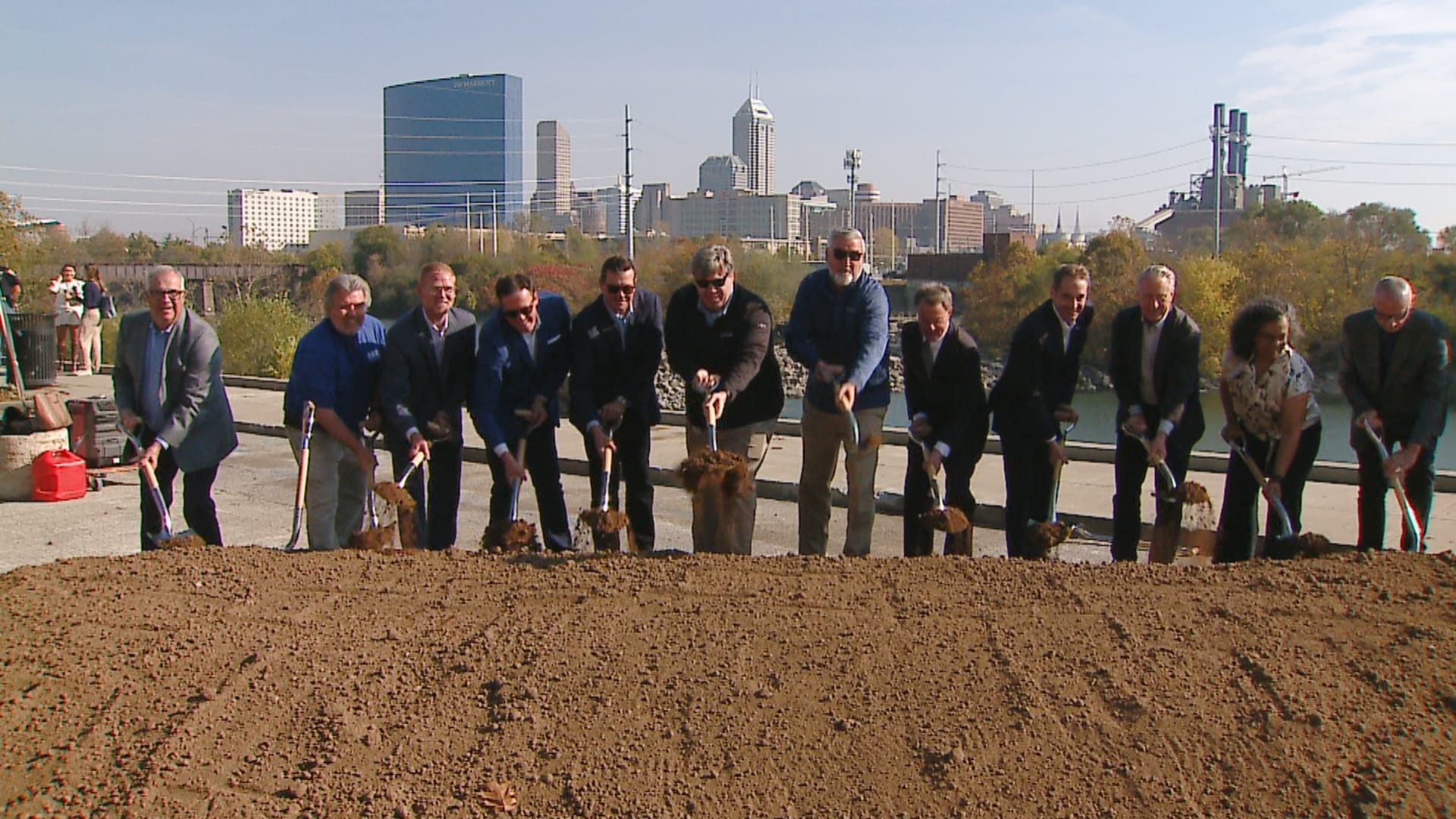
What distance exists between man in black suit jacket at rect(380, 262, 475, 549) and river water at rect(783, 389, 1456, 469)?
16.1 m

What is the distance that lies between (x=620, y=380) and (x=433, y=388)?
99cm

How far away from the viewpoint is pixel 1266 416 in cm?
584

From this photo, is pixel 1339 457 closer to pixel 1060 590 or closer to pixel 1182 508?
pixel 1182 508

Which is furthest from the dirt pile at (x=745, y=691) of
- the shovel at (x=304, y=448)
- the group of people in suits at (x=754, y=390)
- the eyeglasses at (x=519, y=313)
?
the eyeglasses at (x=519, y=313)

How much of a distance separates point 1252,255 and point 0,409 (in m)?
40.4

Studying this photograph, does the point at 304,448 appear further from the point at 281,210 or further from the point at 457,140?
the point at 281,210

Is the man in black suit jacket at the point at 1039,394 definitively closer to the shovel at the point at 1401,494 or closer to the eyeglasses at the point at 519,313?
the shovel at the point at 1401,494

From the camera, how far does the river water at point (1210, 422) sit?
2597 centimetres

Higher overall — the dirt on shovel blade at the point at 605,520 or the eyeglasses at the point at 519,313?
the eyeglasses at the point at 519,313

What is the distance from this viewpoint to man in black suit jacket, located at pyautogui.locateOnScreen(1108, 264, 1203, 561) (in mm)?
6027

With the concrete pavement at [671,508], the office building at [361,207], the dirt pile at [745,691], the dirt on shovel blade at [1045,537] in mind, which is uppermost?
the office building at [361,207]

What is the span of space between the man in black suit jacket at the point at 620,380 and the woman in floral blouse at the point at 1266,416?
2.92m

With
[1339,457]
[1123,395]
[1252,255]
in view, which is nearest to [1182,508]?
[1123,395]

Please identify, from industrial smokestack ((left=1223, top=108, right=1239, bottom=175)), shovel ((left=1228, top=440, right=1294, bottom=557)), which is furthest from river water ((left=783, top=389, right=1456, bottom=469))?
industrial smokestack ((left=1223, top=108, right=1239, bottom=175))
